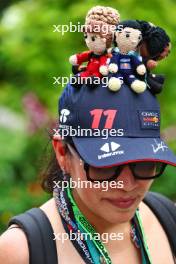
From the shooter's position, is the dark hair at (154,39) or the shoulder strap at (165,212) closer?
the dark hair at (154,39)

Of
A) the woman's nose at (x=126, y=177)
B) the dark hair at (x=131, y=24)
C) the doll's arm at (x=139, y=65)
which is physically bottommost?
the woman's nose at (x=126, y=177)

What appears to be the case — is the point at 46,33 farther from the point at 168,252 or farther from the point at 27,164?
the point at 168,252

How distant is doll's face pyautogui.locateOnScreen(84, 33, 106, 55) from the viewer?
269 cm

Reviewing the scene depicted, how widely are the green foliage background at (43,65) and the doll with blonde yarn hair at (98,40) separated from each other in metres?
2.99

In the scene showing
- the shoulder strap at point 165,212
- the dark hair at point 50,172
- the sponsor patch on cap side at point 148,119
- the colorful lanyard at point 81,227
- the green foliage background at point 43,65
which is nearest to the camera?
the sponsor patch on cap side at point 148,119

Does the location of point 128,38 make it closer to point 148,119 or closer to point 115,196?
point 148,119

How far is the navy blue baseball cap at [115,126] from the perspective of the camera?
259 cm

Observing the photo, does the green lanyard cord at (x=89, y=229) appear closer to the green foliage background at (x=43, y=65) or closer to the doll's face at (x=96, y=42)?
the doll's face at (x=96, y=42)

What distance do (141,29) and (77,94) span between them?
35 centimetres

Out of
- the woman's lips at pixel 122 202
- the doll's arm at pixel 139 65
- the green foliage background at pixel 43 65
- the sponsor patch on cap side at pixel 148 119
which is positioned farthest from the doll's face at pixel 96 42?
the green foliage background at pixel 43 65

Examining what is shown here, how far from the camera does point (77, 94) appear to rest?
8.94 feet

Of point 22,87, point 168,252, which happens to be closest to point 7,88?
point 22,87

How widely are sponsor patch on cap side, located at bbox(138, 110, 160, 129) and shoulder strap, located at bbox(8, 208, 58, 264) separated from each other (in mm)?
537

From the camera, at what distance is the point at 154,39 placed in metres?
2.72
